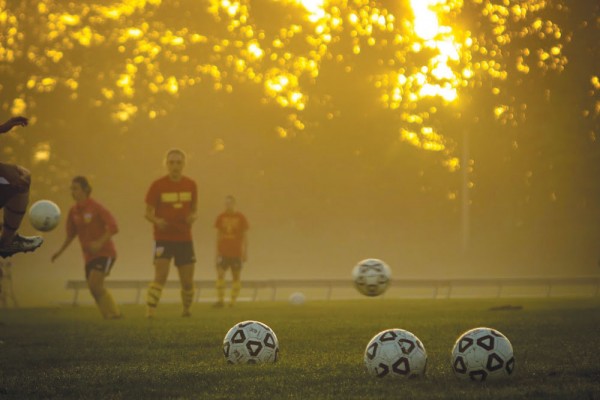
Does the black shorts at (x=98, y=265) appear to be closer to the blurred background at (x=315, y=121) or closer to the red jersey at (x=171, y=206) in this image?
the red jersey at (x=171, y=206)

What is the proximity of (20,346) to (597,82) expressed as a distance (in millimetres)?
21149

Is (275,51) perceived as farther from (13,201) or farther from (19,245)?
(13,201)

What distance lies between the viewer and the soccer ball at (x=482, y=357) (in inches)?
297

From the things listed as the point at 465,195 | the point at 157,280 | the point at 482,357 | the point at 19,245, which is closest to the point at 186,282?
the point at 157,280

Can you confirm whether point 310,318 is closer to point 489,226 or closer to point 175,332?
point 175,332

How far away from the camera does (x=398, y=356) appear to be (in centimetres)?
771

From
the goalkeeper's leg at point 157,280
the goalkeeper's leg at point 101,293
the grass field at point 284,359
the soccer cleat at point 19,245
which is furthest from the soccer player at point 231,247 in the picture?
the soccer cleat at point 19,245

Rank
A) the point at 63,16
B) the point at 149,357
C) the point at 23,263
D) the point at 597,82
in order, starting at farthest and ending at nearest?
the point at 23,263, the point at 63,16, the point at 597,82, the point at 149,357

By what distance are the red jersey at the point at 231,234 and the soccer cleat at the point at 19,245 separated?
1223cm

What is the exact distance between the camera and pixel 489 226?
39.5m

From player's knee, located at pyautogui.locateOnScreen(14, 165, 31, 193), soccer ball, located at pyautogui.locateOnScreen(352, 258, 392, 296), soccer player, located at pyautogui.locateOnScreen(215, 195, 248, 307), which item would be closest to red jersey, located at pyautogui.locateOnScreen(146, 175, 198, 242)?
soccer ball, located at pyautogui.locateOnScreen(352, 258, 392, 296)

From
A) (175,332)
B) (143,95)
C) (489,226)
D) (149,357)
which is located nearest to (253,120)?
(143,95)

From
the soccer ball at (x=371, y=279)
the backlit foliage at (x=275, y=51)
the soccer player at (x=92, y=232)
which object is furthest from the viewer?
the backlit foliage at (x=275, y=51)

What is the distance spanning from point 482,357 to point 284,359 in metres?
2.57
